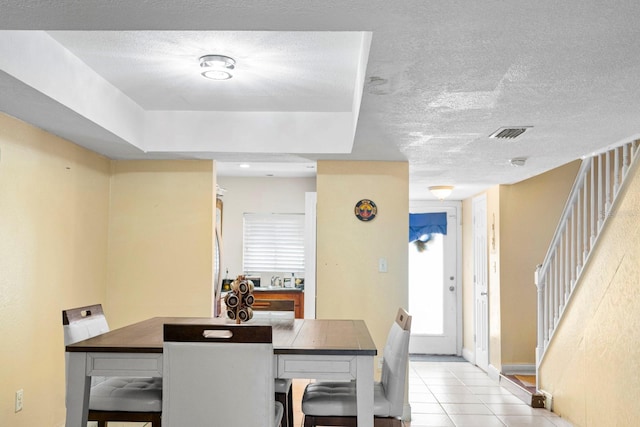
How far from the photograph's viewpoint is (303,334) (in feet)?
9.94

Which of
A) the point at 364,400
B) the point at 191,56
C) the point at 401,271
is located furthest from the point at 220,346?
the point at 401,271

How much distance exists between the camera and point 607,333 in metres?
3.88

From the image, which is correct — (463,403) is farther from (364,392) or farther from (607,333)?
(364,392)

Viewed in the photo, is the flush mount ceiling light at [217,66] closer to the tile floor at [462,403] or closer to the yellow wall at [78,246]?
the yellow wall at [78,246]

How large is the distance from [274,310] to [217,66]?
1688 mm


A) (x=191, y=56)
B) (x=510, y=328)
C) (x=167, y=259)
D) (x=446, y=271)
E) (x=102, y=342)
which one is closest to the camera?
(x=102, y=342)

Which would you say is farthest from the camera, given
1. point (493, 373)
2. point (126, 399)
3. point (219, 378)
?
point (493, 373)

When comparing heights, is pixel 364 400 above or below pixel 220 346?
below

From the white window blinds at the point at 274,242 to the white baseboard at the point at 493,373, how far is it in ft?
9.03

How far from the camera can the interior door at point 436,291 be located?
759cm

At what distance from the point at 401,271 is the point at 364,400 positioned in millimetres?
2301

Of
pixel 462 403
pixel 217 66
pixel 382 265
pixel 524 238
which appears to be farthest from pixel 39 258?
pixel 524 238

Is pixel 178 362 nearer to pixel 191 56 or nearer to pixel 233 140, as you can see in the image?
pixel 191 56

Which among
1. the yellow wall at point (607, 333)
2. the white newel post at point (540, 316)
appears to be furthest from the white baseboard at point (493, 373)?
the yellow wall at point (607, 333)
